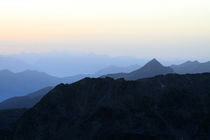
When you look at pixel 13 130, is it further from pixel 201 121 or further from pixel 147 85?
pixel 201 121

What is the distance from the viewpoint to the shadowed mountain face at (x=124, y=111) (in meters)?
70.2

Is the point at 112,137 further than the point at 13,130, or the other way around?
the point at 13,130

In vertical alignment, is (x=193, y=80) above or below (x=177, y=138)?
above

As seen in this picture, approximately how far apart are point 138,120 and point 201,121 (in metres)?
15.6

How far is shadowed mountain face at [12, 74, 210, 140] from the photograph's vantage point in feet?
230

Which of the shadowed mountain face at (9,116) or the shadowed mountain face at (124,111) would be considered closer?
the shadowed mountain face at (124,111)

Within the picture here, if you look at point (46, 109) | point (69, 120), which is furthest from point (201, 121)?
point (46, 109)

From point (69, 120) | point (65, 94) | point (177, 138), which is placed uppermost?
point (65, 94)

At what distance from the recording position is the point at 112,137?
6719 centimetres

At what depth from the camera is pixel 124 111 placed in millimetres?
74312

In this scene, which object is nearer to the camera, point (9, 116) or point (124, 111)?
point (124, 111)

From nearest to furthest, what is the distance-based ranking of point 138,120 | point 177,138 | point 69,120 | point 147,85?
point 177,138
point 138,120
point 69,120
point 147,85

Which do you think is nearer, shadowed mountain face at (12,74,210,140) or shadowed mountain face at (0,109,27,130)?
shadowed mountain face at (12,74,210,140)

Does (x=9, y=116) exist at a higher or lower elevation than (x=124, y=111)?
lower
